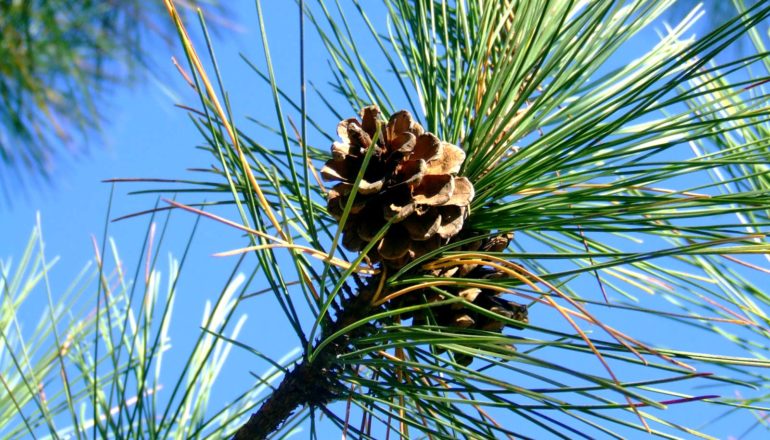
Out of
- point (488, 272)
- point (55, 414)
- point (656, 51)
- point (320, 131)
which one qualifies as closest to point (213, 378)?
point (55, 414)

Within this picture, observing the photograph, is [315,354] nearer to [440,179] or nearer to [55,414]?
[440,179]

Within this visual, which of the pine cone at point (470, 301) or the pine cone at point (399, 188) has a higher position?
the pine cone at point (399, 188)

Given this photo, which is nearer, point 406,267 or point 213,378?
point 406,267

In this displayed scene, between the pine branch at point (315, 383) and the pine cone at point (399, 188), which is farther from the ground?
the pine cone at point (399, 188)

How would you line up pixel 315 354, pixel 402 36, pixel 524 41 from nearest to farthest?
pixel 315 354 < pixel 524 41 < pixel 402 36

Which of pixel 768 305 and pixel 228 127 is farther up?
pixel 228 127

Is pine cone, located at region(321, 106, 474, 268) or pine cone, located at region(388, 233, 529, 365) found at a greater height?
pine cone, located at region(321, 106, 474, 268)

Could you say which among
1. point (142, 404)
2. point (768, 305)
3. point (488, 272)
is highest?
point (142, 404)

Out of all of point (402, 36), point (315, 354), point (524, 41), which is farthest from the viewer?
point (402, 36)
